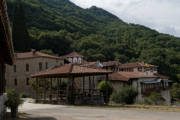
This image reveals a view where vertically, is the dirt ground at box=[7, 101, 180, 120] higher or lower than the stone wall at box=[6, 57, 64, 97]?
lower

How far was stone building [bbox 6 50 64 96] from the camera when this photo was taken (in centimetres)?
4025

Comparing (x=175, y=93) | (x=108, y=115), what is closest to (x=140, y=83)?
(x=175, y=93)

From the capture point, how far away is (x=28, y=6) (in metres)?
110

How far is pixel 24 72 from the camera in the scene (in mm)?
40938

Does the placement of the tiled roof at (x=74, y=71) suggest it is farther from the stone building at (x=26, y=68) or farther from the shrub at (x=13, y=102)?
the stone building at (x=26, y=68)

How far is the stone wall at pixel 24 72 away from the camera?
40250 mm

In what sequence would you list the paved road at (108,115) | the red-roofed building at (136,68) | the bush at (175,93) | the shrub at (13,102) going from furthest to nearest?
the red-roofed building at (136,68) < the bush at (175,93) < the shrub at (13,102) < the paved road at (108,115)

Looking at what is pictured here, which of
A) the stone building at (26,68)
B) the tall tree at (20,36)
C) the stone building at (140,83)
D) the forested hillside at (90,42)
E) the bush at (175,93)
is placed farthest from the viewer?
the forested hillside at (90,42)

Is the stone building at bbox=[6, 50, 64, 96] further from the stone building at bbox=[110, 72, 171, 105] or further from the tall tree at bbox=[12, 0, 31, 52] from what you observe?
the tall tree at bbox=[12, 0, 31, 52]

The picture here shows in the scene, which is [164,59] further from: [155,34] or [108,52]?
[155,34]

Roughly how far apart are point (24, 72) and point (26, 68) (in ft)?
2.57

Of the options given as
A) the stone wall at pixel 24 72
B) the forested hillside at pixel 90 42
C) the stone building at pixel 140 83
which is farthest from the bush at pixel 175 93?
the stone wall at pixel 24 72

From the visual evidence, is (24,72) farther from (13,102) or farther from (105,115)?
(105,115)

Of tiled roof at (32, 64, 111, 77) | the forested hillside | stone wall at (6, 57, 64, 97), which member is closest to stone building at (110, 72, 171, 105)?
stone wall at (6, 57, 64, 97)
